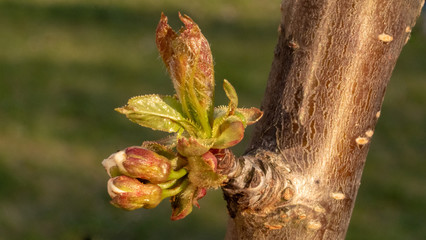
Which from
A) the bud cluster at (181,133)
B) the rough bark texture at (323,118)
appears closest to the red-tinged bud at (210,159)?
the bud cluster at (181,133)

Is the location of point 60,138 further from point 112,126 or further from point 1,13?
point 1,13

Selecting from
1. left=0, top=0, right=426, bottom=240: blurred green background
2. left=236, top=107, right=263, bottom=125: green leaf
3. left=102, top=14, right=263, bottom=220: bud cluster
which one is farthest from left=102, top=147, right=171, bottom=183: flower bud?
left=0, top=0, right=426, bottom=240: blurred green background

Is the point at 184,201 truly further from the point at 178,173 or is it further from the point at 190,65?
the point at 190,65

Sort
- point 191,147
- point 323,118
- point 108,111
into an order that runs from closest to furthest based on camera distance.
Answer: point 191,147 → point 323,118 → point 108,111

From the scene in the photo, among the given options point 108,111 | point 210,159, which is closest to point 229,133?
point 210,159

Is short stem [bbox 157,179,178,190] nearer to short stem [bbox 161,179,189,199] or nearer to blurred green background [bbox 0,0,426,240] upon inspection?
short stem [bbox 161,179,189,199]

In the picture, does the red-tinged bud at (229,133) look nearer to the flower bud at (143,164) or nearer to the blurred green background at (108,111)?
the flower bud at (143,164)
